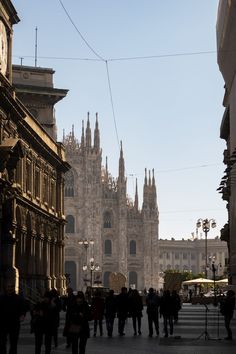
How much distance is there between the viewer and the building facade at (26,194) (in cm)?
3622

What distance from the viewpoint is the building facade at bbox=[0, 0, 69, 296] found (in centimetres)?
3622

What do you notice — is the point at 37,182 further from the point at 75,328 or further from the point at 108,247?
the point at 108,247

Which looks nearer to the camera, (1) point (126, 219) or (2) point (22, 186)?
(2) point (22, 186)

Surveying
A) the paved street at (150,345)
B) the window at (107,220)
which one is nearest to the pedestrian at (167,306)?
the paved street at (150,345)

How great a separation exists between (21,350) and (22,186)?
23871 mm

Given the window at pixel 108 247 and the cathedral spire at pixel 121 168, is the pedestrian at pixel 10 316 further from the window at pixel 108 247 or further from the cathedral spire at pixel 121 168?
the cathedral spire at pixel 121 168

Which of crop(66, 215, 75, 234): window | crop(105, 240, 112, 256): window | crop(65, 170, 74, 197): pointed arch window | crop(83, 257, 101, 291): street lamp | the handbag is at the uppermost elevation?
crop(65, 170, 74, 197): pointed arch window

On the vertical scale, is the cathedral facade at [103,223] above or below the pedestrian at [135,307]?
above

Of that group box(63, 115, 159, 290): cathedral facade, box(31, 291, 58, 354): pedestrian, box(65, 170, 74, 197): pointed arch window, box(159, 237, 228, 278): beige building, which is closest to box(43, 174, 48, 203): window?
box(31, 291, 58, 354): pedestrian

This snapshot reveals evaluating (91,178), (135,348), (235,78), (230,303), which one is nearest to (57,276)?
(235,78)

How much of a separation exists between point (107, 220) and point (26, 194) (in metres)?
74.9

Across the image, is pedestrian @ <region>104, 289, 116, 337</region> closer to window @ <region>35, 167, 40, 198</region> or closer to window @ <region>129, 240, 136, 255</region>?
window @ <region>35, 167, 40, 198</region>

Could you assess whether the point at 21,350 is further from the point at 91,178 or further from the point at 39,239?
the point at 91,178

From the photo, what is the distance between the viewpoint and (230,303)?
76.1ft
